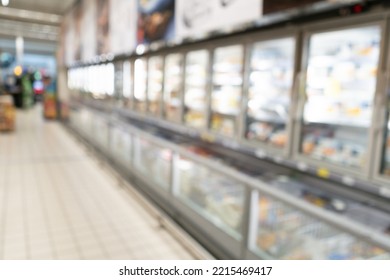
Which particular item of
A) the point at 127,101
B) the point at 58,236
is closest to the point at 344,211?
the point at 58,236

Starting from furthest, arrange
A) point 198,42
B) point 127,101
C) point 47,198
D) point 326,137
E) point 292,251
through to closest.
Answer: point 127,101 < point 47,198 < point 198,42 < point 326,137 < point 292,251

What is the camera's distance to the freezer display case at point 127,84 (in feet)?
20.8

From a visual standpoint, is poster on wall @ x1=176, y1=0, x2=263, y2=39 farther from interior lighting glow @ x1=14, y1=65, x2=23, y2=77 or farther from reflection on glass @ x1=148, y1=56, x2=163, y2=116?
interior lighting glow @ x1=14, y1=65, x2=23, y2=77

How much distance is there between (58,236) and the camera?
3.56m

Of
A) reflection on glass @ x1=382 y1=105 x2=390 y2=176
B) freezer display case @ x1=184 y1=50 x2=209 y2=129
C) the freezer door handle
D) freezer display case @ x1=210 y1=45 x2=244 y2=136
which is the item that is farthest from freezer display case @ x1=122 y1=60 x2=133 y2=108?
reflection on glass @ x1=382 y1=105 x2=390 y2=176

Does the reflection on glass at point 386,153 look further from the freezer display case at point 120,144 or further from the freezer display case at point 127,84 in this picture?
the freezer display case at point 127,84

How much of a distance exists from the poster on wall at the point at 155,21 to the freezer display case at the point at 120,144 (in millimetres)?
1431

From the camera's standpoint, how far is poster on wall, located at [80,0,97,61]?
7828mm

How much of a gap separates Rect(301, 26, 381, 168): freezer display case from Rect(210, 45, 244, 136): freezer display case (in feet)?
3.32

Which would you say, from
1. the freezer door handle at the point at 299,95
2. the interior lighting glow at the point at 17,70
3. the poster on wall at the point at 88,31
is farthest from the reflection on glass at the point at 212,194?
the interior lighting glow at the point at 17,70

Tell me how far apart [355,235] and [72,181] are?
4627 mm

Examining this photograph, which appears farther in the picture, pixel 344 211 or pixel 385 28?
pixel 344 211

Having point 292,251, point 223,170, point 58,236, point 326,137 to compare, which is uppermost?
point 326,137

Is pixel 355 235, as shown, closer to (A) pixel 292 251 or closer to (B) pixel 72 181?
(A) pixel 292 251
